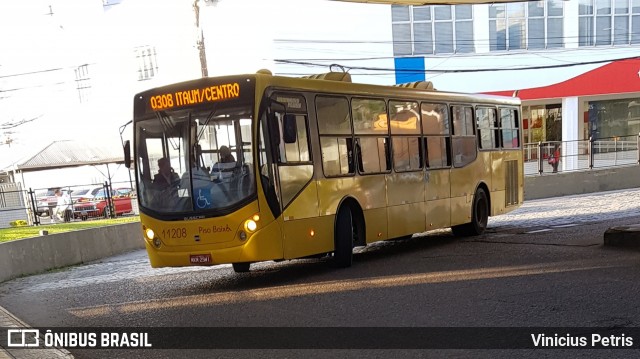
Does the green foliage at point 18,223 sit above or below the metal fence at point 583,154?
below

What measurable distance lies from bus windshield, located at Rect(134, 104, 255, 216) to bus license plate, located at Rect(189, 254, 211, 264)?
25.4 inches

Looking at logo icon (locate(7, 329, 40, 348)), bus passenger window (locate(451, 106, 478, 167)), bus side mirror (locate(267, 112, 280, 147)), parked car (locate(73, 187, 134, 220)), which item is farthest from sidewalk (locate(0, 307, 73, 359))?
parked car (locate(73, 187, 134, 220))

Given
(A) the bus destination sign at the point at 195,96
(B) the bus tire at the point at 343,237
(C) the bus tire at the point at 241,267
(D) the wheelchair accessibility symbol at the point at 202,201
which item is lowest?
(C) the bus tire at the point at 241,267

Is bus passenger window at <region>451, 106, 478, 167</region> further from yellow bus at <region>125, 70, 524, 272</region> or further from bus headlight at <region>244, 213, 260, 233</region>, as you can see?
bus headlight at <region>244, 213, 260, 233</region>

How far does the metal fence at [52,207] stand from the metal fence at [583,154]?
1713 cm

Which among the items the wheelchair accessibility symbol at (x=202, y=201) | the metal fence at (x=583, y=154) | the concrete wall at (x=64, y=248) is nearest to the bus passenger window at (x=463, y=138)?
the wheelchair accessibility symbol at (x=202, y=201)

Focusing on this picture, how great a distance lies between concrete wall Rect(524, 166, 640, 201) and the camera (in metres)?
24.6

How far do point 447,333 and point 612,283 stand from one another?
10.0 ft

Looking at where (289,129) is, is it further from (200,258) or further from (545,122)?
(545,122)

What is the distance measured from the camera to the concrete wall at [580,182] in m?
24.6

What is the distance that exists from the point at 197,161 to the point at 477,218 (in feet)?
25.7

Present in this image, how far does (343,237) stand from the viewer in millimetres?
9914

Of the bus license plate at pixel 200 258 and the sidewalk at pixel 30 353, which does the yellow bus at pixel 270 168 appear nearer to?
the bus license plate at pixel 200 258

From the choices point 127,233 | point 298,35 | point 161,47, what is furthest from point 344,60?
point 127,233
